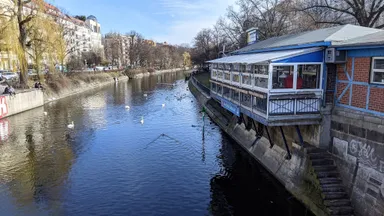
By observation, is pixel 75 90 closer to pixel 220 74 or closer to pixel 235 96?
pixel 220 74

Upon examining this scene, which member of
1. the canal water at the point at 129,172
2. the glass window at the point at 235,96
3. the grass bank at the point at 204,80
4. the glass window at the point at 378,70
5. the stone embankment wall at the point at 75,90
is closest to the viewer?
the glass window at the point at 378,70

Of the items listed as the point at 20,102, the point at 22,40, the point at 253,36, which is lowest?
the point at 20,102

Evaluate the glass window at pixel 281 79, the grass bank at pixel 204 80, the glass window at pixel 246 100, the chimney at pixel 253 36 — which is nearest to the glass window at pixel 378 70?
the glass window at pixel 281 79

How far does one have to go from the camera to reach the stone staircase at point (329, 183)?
1035 centimetres

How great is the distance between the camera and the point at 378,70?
9.71 m

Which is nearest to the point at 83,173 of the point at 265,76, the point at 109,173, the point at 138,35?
the point at 109,173

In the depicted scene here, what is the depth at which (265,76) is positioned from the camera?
40.7 ft

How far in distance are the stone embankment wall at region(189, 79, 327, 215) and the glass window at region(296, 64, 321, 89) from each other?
2742 millimetres

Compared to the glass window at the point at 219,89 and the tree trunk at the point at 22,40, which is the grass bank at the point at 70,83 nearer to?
the tree trunk at the point at 22,40

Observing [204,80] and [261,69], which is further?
[204,80]

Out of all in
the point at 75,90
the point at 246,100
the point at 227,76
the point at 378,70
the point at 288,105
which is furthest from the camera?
the point at 75,90

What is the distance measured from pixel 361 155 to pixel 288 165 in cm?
377

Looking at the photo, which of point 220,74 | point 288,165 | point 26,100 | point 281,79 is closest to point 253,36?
point 220,74

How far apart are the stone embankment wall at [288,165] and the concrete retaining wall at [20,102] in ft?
68.3
